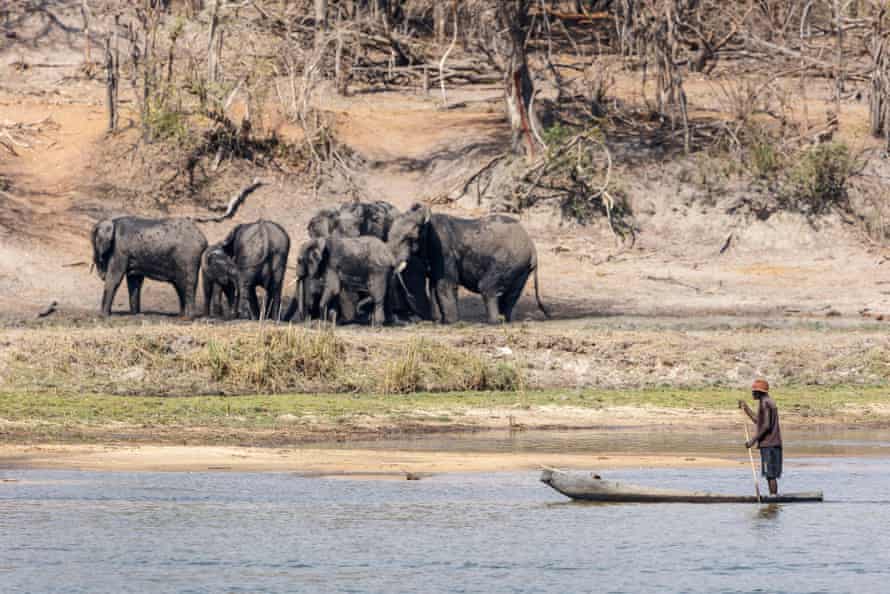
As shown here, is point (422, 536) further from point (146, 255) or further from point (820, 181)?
point (820, 181)

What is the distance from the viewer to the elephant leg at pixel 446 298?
31.9m

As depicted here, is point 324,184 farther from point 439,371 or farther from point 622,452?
point 622,452

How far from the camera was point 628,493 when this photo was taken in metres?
18.6

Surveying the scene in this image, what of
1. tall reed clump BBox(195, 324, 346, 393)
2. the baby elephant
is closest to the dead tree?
the baby elephant

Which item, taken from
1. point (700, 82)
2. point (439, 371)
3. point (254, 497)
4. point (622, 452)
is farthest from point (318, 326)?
point (700, 82)

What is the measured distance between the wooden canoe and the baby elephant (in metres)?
13.6

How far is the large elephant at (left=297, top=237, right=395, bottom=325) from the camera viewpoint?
30688 mm

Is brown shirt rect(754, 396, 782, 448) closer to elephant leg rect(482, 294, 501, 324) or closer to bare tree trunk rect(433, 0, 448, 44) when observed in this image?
elephant leg rect(482, 294, 501, 324)

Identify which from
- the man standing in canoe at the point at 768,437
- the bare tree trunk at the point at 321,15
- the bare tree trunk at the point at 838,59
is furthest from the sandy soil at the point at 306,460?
the bare tree trunk at the point at 321,15

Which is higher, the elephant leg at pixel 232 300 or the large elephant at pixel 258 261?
the large elephant at pixel 258 261

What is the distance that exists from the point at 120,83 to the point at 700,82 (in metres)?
12.8

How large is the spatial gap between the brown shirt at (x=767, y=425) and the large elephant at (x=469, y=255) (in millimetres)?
13565

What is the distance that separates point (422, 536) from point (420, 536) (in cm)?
2

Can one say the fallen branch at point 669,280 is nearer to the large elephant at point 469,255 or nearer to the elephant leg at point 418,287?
the large elephant at point 469,255
